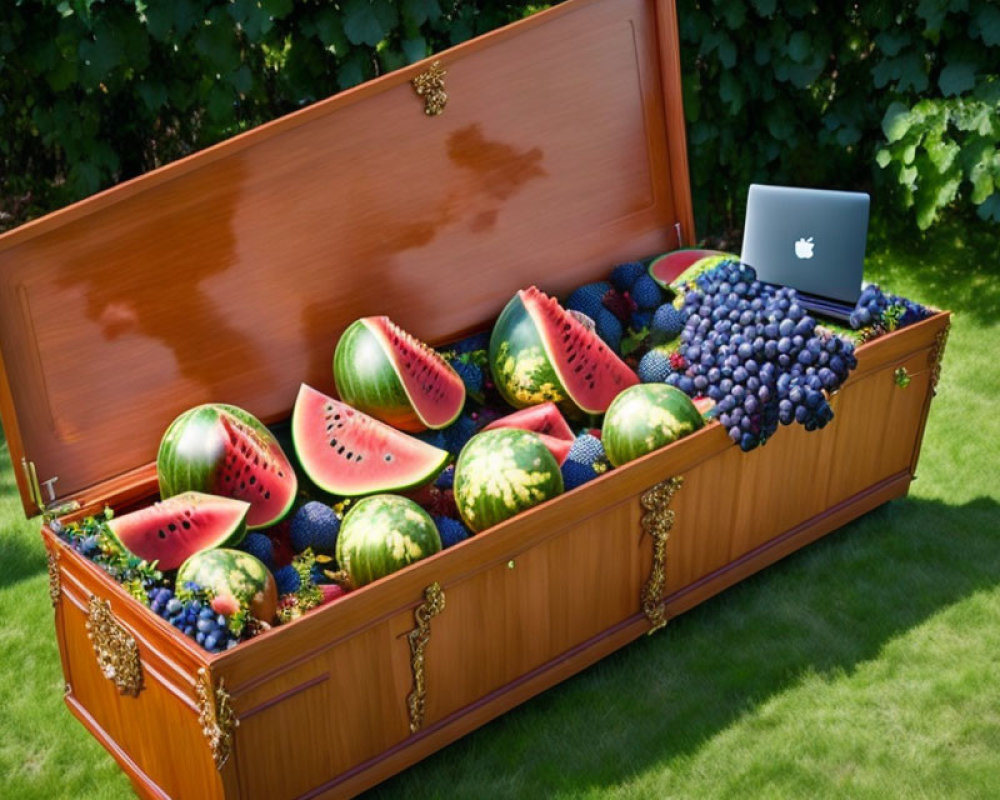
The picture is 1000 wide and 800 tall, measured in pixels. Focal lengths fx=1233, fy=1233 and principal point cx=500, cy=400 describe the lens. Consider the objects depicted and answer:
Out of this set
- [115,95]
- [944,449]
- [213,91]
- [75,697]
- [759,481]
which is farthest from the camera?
[115,95]

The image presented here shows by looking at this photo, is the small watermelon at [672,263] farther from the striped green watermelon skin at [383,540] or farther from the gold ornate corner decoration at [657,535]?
the striped green watermelon skin at [383,540]

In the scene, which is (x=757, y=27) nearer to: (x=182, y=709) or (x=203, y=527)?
(x=203, y=527)

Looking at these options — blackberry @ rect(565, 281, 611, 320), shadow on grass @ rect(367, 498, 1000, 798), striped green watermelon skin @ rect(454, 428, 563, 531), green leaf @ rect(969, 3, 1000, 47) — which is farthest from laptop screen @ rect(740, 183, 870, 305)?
green leaf @ rect(969, 3, 1000, 47)

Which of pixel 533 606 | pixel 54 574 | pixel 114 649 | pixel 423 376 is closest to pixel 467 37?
pixel 423 376

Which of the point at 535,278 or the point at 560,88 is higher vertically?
the point at 560,88

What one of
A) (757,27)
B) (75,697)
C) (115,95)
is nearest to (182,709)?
(75,697)

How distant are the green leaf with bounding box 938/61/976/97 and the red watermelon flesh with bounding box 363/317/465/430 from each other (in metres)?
3.66

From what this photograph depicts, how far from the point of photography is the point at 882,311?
184 inches

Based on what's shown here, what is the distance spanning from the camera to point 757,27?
21.8ft

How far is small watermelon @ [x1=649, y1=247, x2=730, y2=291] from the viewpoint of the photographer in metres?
4.95

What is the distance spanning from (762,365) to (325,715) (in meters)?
1.84

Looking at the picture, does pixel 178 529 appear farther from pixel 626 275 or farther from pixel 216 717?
pixel 626 275

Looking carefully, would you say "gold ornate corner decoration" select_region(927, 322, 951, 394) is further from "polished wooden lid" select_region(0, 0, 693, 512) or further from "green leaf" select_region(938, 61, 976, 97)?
"green leaf" select_region(938, 61, 976, 97)

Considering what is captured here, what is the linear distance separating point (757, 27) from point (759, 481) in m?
3.24
